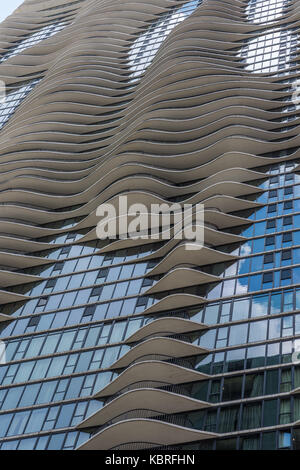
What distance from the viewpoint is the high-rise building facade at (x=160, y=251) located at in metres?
34.2

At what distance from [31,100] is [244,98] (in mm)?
23916

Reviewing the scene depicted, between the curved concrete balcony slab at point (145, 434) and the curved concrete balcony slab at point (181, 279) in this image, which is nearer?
the curved concrete balcony slab at point (145, 434)

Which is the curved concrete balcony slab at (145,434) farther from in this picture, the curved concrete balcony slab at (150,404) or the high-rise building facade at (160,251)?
the curved concrete balcony slab at (150,404)

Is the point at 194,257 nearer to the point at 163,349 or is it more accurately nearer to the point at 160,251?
the point at 160,251

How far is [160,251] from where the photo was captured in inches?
1754

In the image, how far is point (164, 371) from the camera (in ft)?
116

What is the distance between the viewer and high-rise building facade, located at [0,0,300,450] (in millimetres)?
34156

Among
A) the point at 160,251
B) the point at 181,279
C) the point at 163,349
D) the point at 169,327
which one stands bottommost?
the point at 163,349

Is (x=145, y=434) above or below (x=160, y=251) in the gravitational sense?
below

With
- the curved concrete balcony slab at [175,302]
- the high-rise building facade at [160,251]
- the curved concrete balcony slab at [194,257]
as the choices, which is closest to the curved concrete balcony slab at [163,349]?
the high-rise building facade at [160,251]

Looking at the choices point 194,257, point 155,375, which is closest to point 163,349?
point 155,375
